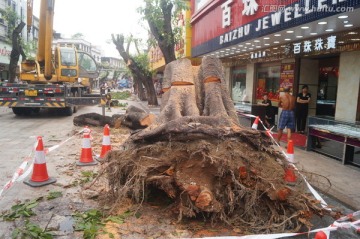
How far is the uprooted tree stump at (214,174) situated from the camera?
11.7ft

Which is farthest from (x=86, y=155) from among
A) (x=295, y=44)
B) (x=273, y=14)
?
(x=295, y=44)

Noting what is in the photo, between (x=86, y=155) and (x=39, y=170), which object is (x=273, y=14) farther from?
(x=39, y=170)

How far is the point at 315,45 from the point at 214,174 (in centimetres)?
724

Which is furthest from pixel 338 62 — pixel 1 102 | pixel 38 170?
pixel 1 102

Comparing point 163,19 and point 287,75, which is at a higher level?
point 163,19

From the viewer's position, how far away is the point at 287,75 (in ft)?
39.0

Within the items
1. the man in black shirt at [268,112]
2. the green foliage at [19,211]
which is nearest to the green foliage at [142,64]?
the man in black shirt at [268,112]

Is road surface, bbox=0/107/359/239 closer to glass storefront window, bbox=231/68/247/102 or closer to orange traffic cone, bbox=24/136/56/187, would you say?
orange traffic cone, bbox=24/136/56/187

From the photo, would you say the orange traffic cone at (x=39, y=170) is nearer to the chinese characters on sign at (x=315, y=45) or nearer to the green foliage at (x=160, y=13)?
the chinese characters on sign at (x=315, y=45)

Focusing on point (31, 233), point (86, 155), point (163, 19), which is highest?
point (163, 19)

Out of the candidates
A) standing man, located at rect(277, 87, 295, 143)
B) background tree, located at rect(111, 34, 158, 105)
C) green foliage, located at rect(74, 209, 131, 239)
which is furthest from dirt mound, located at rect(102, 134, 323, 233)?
background tree, located at rect(111, 34, 158, 105)

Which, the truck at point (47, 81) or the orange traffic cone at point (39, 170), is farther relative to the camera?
the truck at point (47, 81)

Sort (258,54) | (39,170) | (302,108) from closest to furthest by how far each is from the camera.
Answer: (39,170) < (302,108) < (258,54)

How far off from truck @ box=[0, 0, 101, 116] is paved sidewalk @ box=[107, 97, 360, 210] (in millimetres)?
8264
